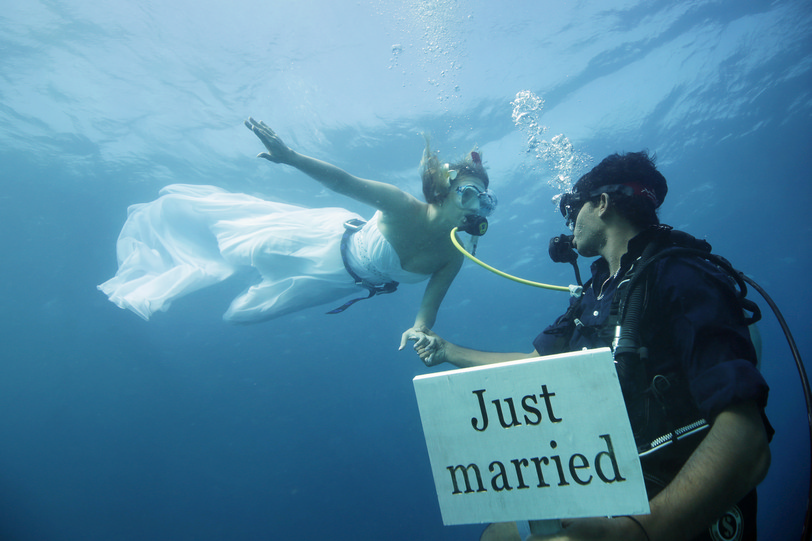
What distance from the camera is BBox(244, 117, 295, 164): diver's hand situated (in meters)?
3.41

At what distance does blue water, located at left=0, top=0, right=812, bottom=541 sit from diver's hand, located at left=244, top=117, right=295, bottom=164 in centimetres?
862

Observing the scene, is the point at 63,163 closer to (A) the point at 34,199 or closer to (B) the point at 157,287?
(A) the point at 34,199

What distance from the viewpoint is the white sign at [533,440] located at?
1.14 meters

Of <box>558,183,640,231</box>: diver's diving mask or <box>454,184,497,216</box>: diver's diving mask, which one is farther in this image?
<box>454,184,497,216</box>: diver's diving mask

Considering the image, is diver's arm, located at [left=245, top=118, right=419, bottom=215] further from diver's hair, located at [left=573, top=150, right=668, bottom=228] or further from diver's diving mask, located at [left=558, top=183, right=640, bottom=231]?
diver's hair, located at [left=573, top=150, right=668, bottom=228]

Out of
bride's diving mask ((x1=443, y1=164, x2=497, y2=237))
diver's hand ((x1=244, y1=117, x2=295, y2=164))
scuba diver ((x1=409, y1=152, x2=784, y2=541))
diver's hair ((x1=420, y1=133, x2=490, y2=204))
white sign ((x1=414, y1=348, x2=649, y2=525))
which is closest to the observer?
white sign ((x1=414, y1=348, x2=649, y2=525))

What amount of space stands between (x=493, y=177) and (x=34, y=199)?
23.1m

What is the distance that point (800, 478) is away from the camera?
999 inches

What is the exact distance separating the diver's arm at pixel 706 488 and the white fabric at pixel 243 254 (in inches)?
154

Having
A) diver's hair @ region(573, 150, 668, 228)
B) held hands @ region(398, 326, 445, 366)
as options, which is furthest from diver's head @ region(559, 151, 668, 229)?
held hands @ region(398, 326, 445, 366)

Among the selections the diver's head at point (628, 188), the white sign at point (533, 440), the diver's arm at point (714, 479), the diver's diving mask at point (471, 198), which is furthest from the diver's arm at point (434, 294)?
the diver's arm at point (714, 479)

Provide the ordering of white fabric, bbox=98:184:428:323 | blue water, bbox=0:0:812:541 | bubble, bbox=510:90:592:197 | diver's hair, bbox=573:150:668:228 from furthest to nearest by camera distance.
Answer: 1. bubble, bbox=510:90:592:197
2. blue water, bbox=0:0:812:541
3. white fabric, bbox=98:184:428:323
4. diver's hair, bbox=573:150:668:228

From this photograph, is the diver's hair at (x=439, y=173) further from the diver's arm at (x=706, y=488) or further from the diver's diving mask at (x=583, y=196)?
the diver's arm at (x=706, y=488)

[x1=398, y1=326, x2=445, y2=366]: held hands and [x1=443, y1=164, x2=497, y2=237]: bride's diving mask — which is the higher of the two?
[x1=443, y1=164, x2=497, y2=237]: bride's diving mask
